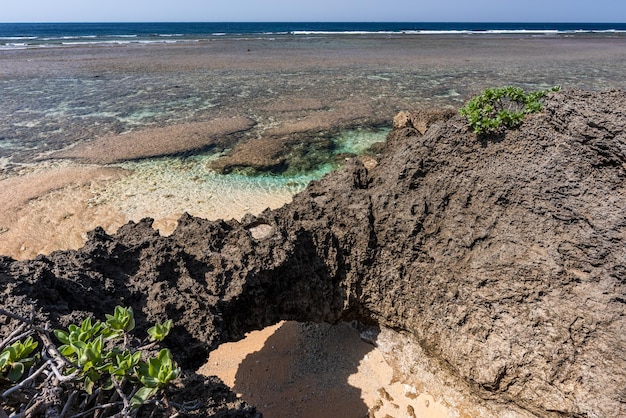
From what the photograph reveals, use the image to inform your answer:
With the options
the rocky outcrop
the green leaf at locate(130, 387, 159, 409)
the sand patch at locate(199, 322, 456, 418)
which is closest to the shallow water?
the sand patch at locate(199, 322, 456, 418)

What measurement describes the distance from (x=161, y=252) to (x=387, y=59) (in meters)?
A: 32.8

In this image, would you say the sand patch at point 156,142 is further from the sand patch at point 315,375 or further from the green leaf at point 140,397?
the green leaf at point 140,397

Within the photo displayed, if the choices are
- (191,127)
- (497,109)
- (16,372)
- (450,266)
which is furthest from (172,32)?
(16,372)

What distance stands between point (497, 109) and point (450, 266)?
1.87 meters

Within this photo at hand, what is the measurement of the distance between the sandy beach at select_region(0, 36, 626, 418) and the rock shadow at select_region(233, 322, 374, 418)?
1cm

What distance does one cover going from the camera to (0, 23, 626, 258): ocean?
9672 millimetres

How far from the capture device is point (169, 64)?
3114cm

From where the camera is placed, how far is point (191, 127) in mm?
14969

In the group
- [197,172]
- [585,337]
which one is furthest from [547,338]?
[197,172]

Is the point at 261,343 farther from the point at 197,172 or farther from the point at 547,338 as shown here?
the point at 197,172

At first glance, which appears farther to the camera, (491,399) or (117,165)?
(117,165)

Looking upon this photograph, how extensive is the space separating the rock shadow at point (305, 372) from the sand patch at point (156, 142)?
908cm

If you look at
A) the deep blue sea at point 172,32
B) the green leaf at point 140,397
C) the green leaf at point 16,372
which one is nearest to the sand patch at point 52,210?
the green leaf at point 16,372

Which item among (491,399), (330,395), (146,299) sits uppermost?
(146,299)
